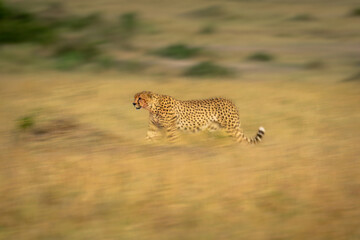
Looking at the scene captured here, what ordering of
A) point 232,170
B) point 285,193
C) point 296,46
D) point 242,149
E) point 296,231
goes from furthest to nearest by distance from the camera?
1. point 296,46
2. point 242,149
3. point 232,170
4. point 285,193
5. point 296,231

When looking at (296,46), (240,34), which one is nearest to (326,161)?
(296,46)

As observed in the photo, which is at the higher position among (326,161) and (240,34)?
(240,34)

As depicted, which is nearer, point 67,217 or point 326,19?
point 67,217

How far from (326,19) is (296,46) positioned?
626 cm

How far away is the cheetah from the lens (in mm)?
8047

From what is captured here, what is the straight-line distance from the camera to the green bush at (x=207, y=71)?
14.3 meters

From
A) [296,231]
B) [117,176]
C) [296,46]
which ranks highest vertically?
[296,46]

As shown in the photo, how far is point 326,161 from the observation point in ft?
22.1

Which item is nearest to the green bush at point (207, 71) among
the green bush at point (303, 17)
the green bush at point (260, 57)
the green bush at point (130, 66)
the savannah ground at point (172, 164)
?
the savannah ground at point (172, 164)

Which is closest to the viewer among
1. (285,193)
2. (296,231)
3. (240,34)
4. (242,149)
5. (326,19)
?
(296,231)

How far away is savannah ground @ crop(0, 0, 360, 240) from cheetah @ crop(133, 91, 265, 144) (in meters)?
0.18

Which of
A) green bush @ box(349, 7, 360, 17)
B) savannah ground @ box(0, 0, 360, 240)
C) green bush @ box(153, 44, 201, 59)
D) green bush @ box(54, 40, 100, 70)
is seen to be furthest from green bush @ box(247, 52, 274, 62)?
green bush @ box(349, 7, 360, 17)

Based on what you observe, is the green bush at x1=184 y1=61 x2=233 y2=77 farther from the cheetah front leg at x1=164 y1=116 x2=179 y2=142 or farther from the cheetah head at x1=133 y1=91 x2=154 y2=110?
the cheetah head at x1=133 y1=91 x2=154 y2=110

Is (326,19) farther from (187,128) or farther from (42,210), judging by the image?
(42,210)
